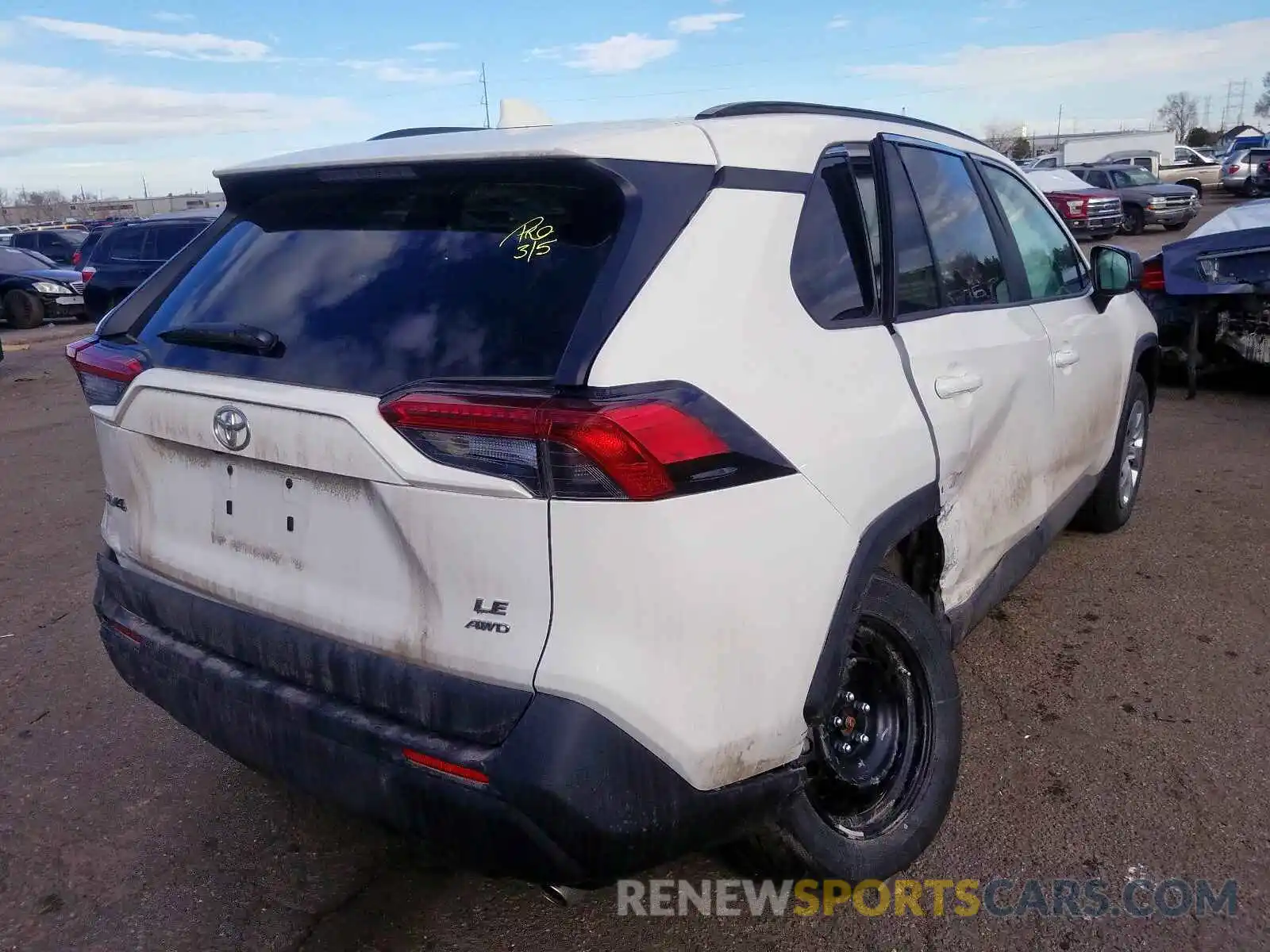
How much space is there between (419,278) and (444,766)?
998mm

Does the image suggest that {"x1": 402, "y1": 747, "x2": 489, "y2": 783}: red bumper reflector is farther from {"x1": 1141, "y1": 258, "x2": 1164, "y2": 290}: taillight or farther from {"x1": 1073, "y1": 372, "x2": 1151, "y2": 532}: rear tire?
{"x1": 1141, "y1": 258, "x2": 1164, "y2": 290}: taillight

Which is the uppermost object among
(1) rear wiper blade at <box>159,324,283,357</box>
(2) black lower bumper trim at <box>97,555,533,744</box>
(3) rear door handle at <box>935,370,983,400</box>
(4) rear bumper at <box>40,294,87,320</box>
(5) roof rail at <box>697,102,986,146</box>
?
(5) roof rail at <box>697,102,986,146</box>

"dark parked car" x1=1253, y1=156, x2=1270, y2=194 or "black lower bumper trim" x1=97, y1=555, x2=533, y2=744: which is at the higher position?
"dark parked car" x1=1253, y1=156, x2=1270, y2=194

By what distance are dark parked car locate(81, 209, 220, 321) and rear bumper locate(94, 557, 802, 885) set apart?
551 inches

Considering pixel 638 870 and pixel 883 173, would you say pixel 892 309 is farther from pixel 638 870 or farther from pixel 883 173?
pixel 638 870

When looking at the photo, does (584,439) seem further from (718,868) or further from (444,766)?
(718,868)

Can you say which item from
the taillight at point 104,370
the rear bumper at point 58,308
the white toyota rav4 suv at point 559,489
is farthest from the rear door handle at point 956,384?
the rear bumper at point 58,308

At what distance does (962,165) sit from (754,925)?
247 cm

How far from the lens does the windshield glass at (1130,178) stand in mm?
26047

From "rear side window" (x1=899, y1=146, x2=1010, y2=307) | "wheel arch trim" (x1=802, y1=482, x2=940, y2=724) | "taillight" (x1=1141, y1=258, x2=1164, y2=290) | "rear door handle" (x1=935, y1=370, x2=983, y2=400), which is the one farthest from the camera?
"taillight" (x1=1141, y1=258, x2=1164, y2=290)

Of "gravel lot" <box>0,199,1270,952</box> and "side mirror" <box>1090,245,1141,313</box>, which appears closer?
"gravel lot" <box>0,199,1270,952</box>

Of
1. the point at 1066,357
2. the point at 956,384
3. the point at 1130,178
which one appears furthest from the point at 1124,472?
the point at 1130,178

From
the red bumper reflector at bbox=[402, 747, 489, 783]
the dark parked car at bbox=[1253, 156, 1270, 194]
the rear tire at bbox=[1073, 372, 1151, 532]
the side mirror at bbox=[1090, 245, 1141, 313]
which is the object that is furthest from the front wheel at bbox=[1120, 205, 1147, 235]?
the red bumper reflector at bbox=[402, 747, 489, 783]

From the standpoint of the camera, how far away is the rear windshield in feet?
6.61
